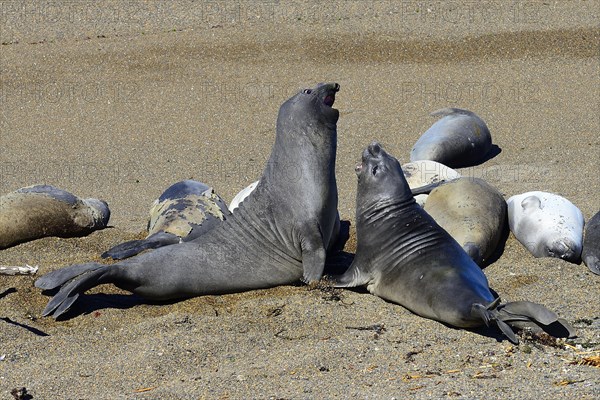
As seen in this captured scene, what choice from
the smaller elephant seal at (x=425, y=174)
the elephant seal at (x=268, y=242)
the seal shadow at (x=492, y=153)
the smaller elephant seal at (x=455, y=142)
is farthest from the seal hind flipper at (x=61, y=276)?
the seal shadow at (x=492, y=153)

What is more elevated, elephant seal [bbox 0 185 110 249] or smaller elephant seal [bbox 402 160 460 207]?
smaller elephant seal [bbox 402 160 460 207]

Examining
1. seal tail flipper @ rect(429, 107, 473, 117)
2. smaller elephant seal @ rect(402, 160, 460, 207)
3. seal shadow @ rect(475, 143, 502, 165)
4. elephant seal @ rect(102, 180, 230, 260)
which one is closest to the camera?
elephant seal @ rect(102, 180, 230, 260)

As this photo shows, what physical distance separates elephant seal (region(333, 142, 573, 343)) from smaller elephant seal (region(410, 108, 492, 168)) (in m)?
3.45

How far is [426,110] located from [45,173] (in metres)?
4.80

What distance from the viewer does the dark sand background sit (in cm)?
530

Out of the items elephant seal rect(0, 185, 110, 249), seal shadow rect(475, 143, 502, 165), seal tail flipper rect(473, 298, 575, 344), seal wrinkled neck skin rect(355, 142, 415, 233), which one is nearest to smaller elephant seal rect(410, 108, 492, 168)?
seal shadow rect(475, 143, 502, 165)

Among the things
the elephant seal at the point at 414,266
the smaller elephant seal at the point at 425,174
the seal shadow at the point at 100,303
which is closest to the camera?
the elephant seal at the point at 414,266

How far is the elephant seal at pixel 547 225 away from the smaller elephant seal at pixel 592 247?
5cm

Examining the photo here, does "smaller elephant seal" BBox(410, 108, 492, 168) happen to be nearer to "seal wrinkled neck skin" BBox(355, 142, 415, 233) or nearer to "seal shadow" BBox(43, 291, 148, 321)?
"seal wrinkled neck skin" BBox(355, 142, 415, 233)

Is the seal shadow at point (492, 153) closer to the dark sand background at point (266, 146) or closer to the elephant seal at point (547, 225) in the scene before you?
the dark sand background at point (266, 146)

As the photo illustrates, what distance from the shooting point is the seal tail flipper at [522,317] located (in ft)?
18.0

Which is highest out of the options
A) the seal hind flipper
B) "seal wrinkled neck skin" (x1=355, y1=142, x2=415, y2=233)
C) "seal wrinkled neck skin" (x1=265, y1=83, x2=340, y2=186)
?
"seal wrinkled neck skin" (x1=265, y1=83, x2=340, y2=186)

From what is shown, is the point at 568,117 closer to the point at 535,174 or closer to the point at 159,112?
the point at 535,174

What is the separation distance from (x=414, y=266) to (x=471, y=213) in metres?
1.58
